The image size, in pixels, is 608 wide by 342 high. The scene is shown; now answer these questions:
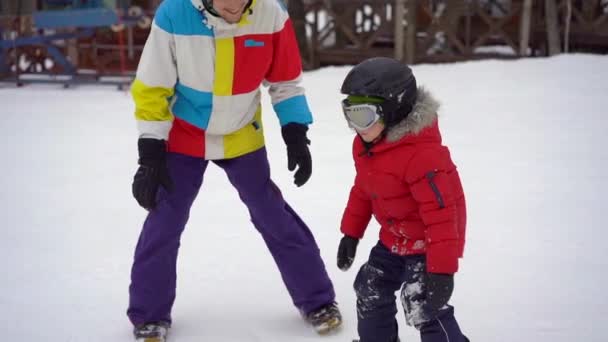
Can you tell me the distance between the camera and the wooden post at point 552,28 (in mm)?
11508

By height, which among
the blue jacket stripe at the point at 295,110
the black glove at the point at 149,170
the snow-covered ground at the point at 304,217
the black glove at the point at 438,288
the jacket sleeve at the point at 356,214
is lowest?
the snow-covered ground at the point at 304,217

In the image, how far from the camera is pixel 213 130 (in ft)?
9.45

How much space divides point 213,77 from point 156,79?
22cm

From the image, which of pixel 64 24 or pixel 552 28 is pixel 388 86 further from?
pixel 552 28

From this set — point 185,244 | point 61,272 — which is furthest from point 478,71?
point 61,272

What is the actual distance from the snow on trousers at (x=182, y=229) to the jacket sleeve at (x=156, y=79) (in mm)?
213

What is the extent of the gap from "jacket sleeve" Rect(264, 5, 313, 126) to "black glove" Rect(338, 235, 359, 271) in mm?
641

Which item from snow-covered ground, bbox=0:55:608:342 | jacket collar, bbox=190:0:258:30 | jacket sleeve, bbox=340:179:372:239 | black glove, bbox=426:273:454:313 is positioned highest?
jacket collar, bbox=190:0:258:30

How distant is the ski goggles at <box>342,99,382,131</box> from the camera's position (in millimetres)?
2299

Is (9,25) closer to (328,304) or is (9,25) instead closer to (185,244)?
(185,244)

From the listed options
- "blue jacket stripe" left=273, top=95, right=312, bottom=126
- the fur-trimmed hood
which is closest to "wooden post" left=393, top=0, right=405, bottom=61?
"blue jacket stripe" left=273, top=95, right=312, bottom=126

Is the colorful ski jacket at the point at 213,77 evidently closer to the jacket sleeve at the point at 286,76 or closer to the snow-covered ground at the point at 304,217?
the jacket sleeve at the point at 286,76

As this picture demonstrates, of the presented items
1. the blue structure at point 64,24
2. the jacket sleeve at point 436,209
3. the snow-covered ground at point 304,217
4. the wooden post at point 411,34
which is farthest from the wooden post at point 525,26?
the jacket sleeve at point 436,209

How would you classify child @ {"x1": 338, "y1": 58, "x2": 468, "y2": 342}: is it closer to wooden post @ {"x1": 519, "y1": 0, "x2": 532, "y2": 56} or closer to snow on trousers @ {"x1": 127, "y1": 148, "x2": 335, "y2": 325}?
snow on trousers @ {"x1": 127, "y1": 148, "x2": 335, "y2": 325}
